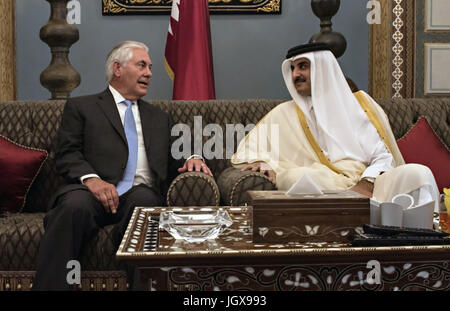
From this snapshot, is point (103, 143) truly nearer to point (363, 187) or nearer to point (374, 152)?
point (363, 187)

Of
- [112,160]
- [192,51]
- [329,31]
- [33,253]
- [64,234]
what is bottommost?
[33,253]

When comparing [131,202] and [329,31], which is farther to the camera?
[329,31]

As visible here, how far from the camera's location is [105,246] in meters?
2.72

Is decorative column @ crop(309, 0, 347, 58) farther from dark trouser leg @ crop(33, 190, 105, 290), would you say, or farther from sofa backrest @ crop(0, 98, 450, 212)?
dark trouser leg @ crop(33, 190, 105, 290)

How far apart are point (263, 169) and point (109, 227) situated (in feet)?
2.91

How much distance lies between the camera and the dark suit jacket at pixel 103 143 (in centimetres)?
313

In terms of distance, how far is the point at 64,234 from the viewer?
258cm

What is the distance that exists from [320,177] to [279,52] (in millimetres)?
2400

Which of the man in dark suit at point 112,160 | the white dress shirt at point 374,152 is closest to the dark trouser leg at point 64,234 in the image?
the man in dark suit at point 112,160

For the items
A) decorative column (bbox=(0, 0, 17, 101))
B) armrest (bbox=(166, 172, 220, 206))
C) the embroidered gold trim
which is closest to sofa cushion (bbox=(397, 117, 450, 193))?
the embroidered gold trim

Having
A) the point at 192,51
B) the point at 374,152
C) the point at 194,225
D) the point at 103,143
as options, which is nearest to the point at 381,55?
the point at 192,51

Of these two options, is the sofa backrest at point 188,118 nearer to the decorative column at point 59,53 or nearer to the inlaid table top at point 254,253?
the decorative column at point 59,53

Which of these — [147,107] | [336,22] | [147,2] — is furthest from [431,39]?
[147,107]

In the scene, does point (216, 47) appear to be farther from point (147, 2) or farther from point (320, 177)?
point (320, 177)
